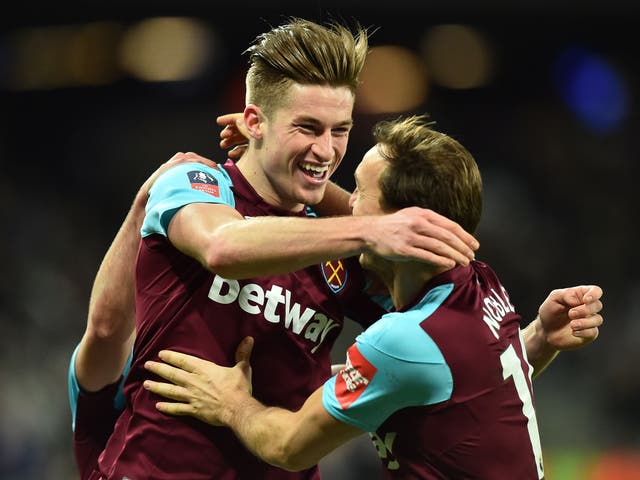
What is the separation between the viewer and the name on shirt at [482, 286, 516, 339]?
2.97 meters

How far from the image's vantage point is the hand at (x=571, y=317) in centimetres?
347

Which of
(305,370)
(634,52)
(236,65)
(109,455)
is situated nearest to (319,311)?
(305,370)

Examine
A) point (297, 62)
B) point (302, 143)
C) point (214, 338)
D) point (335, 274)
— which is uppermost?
point (297, 62)

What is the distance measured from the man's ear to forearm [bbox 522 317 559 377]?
A: 1247 millimetres

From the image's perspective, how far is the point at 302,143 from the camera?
3457 millimetres

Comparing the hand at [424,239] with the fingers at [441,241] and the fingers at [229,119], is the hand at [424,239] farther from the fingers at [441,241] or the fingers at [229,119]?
the fingers at [229,119]

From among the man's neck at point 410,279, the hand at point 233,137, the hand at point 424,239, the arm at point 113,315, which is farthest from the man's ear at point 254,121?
the hand at point 424,239

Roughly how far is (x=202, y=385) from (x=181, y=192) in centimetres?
63

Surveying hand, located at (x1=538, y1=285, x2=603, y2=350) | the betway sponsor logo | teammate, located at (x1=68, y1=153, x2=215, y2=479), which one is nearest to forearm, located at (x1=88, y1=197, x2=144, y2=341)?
teammate, located at (x1=68, y1=153, x2=215, y2=479)

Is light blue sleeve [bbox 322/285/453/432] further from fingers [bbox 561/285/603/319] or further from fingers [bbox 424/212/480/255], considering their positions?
fingers [bbox 561/285/603/319]

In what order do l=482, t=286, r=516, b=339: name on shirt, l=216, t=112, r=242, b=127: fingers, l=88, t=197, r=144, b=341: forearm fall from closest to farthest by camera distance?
l=482, t=286, r=516, b=339: name on shirt → l=216, t=112, r=242, b=127: fingers → l=88, t=197, r=144, b=341: forearm

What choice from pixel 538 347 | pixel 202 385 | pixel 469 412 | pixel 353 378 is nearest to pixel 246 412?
pixel 202 385

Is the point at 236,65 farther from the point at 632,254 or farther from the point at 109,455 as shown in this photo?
the point at 109,455

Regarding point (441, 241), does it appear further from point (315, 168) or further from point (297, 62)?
point (297, 62)
